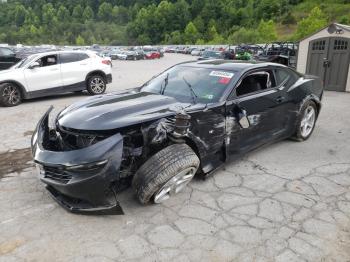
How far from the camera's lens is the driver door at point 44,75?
30.7 ft

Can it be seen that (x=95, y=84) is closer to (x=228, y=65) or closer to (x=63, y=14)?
(x=228, y=65)

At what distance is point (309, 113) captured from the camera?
232 inches

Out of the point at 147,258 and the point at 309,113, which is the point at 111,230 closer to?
the point at 147,258

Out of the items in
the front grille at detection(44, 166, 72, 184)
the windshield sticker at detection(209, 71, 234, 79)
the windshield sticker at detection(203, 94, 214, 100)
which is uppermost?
the windshield sticker at detection(209, 71, 234, 79)

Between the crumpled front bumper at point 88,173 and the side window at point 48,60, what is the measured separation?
7015 mm

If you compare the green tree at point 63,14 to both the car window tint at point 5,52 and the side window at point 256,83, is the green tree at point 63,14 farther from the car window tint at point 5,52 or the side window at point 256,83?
the side window at point 256,83

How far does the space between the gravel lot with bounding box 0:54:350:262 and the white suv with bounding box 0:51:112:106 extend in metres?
4.83

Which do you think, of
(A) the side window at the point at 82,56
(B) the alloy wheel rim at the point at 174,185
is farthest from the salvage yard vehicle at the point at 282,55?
(B) the alloy wheel rim at the point at 174,185

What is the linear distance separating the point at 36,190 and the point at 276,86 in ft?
12.1

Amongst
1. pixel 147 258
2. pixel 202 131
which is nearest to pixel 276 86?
pixel 202 131

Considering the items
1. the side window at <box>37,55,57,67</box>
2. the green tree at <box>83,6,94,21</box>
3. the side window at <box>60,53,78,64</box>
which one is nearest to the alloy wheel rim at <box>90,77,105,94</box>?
the side window at <box>60,53,78,64</box>

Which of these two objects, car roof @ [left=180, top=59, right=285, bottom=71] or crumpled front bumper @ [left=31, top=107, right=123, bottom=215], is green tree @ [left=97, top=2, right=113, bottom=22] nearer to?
car roof @ [left=180, top=59, right=285, bottom=71]

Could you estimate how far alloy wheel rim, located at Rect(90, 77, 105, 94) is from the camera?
35.1 feet

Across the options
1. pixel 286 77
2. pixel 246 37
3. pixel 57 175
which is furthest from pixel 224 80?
pixel 246 37
